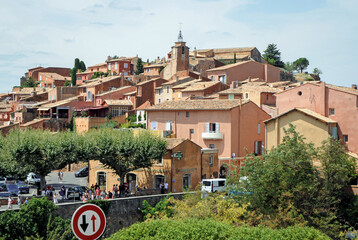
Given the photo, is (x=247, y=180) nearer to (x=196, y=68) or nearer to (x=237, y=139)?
(x=237, y=139)

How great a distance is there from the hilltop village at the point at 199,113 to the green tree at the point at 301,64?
1166 inches

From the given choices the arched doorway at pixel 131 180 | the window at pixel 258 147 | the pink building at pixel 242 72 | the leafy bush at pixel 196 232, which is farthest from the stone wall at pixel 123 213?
the pink building at pixel 242 72

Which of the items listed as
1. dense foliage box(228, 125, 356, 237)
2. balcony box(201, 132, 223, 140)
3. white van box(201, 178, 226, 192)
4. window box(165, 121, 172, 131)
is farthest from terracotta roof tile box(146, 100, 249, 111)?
dense foliage box(228, 125, 356, 237)

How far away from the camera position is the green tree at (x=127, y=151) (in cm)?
3444

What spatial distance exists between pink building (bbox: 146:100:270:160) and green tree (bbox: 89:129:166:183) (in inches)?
400

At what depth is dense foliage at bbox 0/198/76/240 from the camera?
20.5 metres

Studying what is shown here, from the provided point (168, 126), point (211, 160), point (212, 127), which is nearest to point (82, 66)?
point (168, 126)

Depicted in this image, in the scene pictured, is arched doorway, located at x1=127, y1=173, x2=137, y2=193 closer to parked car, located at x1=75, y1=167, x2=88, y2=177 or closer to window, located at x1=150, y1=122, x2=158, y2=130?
parked car, located at x1=75, y1=167, x2=88, y2=177

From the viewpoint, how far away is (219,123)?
44.8m

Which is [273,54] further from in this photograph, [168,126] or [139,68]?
[168,126]

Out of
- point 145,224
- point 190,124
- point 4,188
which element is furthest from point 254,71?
point 145,224

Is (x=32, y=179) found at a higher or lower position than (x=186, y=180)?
lower

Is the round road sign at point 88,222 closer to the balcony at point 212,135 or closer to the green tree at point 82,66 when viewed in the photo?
the balcony at point 212,135

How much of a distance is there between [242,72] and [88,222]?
63921mm
